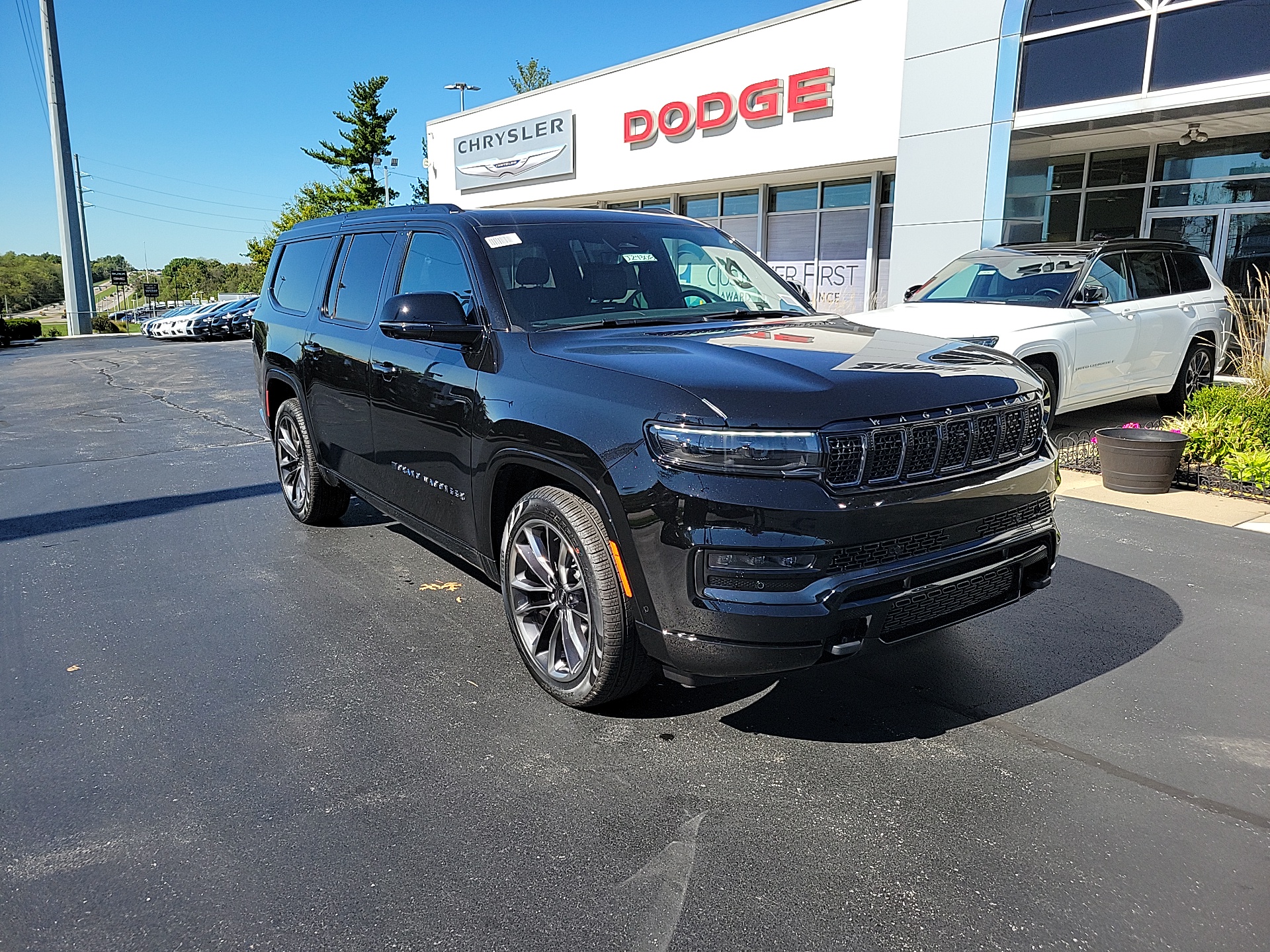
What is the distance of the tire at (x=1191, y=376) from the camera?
996 cm

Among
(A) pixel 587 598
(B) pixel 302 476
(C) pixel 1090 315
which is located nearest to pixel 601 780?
(A) pixel 587 598

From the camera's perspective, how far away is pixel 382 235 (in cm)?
489

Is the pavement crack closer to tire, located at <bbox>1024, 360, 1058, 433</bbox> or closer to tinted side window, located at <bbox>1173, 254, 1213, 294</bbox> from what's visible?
tire, located at <bbox>1024, 360, 1058, 433</bbox>

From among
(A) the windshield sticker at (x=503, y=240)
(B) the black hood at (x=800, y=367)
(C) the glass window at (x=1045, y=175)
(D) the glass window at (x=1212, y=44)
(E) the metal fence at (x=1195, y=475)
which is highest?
(D) the glass window at (x=1212, y=44)

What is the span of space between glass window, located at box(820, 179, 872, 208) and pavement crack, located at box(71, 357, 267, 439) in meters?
13.1

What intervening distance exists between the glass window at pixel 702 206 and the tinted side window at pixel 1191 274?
1382cm

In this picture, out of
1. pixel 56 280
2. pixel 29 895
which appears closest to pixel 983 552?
pixel 29 895

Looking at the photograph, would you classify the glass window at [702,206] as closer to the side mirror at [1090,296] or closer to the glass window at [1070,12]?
the glass window at [1070,12]

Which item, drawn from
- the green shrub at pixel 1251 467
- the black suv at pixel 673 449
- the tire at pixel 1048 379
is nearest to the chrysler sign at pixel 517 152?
the tire at pixel 1048 379

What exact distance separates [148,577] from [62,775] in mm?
2366

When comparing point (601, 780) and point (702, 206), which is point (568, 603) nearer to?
point (601, 780)

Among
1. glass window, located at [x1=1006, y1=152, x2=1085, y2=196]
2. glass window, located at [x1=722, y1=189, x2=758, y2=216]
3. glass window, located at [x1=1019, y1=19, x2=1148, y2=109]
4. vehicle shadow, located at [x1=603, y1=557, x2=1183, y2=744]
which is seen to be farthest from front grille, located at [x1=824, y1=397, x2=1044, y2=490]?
glass window, located at [x1=722, y1=189, x2=758, y2=216]

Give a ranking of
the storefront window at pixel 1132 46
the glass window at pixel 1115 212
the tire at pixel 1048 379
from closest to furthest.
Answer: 1. the tire at pixel 1048 379
2. the storefront window at pixel 1132 46
3. the glass window at pixel 1115 212

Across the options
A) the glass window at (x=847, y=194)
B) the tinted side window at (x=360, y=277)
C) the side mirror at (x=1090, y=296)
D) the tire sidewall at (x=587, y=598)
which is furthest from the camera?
the glass window at (x=847, y=194)
